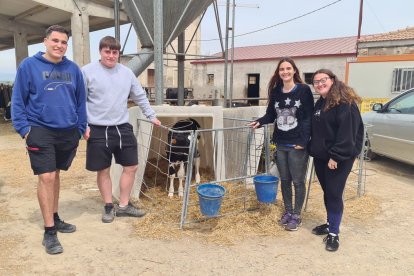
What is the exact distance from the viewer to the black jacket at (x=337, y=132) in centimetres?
310

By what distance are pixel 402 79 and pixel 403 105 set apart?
594cm

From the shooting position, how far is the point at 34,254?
3.17 m

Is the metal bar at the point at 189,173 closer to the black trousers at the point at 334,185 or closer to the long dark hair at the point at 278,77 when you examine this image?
the long dark hair at the point at 278,77

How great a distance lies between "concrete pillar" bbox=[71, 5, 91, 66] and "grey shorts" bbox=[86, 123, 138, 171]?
8.46 meters

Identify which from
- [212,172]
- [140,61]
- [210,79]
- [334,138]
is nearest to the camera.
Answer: [334,138]

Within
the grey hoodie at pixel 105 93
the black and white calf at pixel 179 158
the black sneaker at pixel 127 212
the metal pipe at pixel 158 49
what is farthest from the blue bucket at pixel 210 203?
the metal pipe at pixel 158 49

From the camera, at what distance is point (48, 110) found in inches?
123

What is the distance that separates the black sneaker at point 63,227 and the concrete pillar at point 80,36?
28.6 feet

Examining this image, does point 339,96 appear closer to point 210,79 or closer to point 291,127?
point 291,127

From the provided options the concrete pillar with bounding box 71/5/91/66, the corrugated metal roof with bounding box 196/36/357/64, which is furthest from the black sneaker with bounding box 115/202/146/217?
the corrugated metal roof with bounding box 196/36/357/64

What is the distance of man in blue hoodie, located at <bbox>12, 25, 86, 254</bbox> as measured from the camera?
3059 mm

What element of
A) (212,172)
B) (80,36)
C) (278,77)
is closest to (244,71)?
(80,36)

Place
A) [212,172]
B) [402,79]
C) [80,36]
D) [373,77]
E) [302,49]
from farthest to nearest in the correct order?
Result: 1. [302,49]
2. [373,77]
3. [80,36]
4. [402,79]
5. [212,172]

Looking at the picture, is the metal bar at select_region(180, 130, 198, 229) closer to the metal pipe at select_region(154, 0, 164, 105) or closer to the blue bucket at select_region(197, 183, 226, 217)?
the blue bucket at select_region(197, 183, 226, 217)
